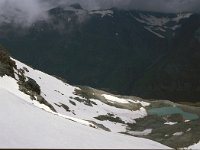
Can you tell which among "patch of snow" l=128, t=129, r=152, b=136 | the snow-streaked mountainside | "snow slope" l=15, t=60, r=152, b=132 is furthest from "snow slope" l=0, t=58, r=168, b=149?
"patch of snow" l=128, t=129, r=152, b=136

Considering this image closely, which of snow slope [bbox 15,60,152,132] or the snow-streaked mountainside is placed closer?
the snow-streaked mountainside

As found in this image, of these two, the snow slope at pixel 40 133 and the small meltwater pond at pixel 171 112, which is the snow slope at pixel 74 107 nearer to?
the small meltwater pond at pixel 171 112

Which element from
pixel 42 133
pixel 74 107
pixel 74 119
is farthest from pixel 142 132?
pixel 42 133

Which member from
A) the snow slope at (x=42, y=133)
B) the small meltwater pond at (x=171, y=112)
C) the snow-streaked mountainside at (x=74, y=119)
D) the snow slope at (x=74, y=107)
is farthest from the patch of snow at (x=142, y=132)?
the snow slope at (x=42, y=133)

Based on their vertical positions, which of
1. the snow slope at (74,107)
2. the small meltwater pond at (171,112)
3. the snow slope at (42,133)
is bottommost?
the snow slope at (42,133)

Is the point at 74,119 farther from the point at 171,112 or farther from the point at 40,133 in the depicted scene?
the point at 171,112

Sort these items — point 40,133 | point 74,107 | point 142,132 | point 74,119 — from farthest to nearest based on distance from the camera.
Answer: point 74,107
point 142,132
point 74,119
point 40,133

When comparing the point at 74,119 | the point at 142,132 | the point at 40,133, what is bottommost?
the point at 40,133

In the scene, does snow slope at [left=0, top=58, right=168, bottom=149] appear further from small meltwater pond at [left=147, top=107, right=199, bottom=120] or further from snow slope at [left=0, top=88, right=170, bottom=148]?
small meltwater pond at [left=147, top=107, right=199, bottom=120]

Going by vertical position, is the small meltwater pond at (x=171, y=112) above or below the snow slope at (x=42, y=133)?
above
